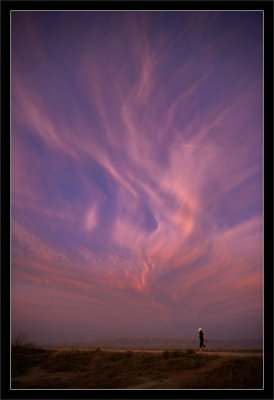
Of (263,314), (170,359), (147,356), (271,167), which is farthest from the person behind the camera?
(147,356)

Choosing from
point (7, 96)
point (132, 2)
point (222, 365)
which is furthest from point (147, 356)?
point (132, 2)

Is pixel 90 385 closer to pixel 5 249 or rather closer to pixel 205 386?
pixel 205 386

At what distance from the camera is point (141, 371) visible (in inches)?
522

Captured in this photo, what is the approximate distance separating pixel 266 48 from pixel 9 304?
1140 centimetres

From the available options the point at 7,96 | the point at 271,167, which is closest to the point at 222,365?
the point at 271,167

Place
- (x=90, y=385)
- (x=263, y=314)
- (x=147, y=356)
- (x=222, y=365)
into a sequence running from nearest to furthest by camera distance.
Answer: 1. (x=263, y=314)
2. (x=90, y=385)
3. (x=222, y=365)
4. (x=147, y=356)

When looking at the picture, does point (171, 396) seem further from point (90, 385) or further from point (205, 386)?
point (90, 385)

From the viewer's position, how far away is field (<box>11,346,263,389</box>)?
34.6 feet

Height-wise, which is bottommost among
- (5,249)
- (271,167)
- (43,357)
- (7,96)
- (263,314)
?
(43,357)

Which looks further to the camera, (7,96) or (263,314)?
(7,96)

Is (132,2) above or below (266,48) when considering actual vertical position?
above

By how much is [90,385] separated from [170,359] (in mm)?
5772

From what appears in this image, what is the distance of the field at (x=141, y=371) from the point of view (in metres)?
10.5

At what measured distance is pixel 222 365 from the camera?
1262 centimetres
